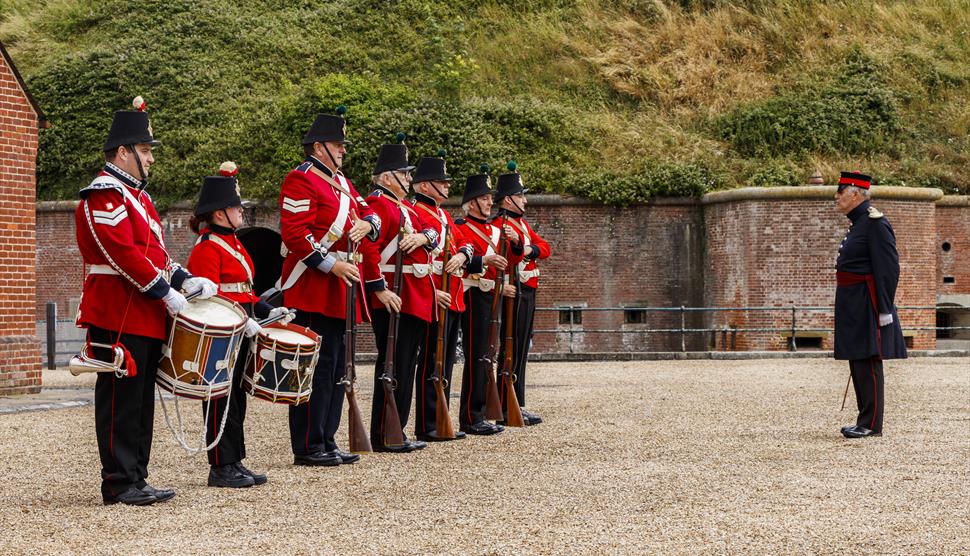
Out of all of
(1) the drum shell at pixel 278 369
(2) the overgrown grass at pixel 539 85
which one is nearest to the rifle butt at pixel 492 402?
(1) the drum shell at pixel 278 369

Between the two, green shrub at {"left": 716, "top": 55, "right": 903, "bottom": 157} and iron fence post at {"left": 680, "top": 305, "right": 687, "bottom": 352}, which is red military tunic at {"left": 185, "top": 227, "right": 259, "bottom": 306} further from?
green shrub at {"left": 716, "top": 55, "right": 903, "bottom": 157}

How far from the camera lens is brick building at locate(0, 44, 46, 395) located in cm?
1441

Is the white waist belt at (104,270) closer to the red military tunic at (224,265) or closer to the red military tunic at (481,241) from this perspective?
the red military tunic at (224,265)

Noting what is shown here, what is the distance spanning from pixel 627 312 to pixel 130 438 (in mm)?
19980

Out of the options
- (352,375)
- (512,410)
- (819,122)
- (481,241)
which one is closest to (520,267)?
(481,241)

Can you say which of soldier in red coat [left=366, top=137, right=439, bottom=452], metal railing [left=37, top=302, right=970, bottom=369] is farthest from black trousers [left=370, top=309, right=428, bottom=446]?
metal railing [left=37, top=302, right=970, bottom=369]

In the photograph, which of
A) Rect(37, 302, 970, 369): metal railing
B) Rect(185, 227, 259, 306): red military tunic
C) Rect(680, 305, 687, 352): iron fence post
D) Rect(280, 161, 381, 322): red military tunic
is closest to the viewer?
Rect(185, 227, 259, 306): red military tunic

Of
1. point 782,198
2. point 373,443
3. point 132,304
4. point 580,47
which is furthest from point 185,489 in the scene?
→ point 580,47

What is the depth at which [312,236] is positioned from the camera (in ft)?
27.1

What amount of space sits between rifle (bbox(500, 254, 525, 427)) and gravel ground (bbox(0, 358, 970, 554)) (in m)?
0.34

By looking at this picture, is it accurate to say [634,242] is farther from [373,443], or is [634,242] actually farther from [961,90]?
[373,443]

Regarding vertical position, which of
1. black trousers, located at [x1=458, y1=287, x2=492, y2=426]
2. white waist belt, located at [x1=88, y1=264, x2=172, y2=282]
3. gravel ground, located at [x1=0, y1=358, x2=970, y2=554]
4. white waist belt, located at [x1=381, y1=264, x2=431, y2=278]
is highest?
white waist belt, located at [x1=381, y1=264, x2=431, y2=278]

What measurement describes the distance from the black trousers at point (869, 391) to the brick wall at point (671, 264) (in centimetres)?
1492

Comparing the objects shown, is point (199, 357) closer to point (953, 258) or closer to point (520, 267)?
point (520, 267)
